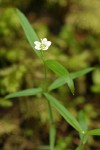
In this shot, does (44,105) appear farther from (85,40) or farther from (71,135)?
(85,40)

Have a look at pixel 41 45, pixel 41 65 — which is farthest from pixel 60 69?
pixel 41 65

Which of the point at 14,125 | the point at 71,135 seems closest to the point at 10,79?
the point at 14,125

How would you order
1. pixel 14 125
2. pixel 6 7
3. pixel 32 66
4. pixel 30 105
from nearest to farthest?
pixel 14 125 < pixel 30 105 < pixel 32 66 < pixel 6 7

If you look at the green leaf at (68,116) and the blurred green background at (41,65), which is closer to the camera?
the green leaf at (68,116)

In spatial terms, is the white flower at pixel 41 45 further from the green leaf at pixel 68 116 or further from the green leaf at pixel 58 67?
the green leaf at pixel 68 116

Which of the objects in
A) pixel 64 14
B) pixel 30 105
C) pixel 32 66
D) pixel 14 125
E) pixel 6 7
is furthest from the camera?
pixel 64 14

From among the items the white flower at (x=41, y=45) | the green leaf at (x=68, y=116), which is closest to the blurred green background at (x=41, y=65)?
the green leaf at (x=68, y=116)

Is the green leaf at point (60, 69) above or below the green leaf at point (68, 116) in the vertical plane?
above

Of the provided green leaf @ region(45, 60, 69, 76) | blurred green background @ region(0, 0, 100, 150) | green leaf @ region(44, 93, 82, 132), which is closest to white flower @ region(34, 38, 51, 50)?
green leaf @ region(45, 60, 69, 76)
